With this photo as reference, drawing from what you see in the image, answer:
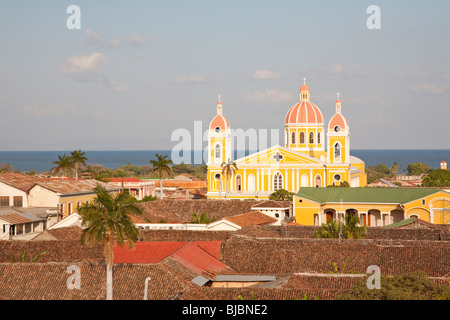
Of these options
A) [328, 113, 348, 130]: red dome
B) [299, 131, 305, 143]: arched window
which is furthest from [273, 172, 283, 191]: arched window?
[328, 113, 348, 130]: red dome

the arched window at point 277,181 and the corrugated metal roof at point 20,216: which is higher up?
the arched window at point 277,181

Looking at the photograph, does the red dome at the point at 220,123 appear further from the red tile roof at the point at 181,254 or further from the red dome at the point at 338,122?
the red tile roof at the point at 181,254

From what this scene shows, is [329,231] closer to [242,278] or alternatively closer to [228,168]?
[242,278]

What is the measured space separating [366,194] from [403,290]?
110 ft

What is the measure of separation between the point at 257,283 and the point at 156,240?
11.2 metres

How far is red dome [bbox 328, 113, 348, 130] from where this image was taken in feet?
234

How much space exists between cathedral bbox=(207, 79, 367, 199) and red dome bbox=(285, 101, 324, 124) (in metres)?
0.10

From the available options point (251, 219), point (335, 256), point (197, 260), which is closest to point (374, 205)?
point (251, 219)

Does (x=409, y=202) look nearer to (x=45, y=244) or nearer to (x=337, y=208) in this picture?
(x=337, y=208)

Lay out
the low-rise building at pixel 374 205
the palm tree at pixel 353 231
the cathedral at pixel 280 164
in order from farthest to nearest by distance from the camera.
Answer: the cathedral at pixel 280 164 < the low-rise building at pixel 374 205 < the palm tree at pixel 353 231

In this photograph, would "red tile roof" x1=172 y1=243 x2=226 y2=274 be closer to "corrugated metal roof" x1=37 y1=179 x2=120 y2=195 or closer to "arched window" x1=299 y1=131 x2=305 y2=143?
"corrugated metal roof" x1=37 y1=179 x2=120 y2=195

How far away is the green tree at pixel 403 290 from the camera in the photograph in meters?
23.0

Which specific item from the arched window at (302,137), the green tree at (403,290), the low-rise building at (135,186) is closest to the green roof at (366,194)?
the arched window at (302,137)
